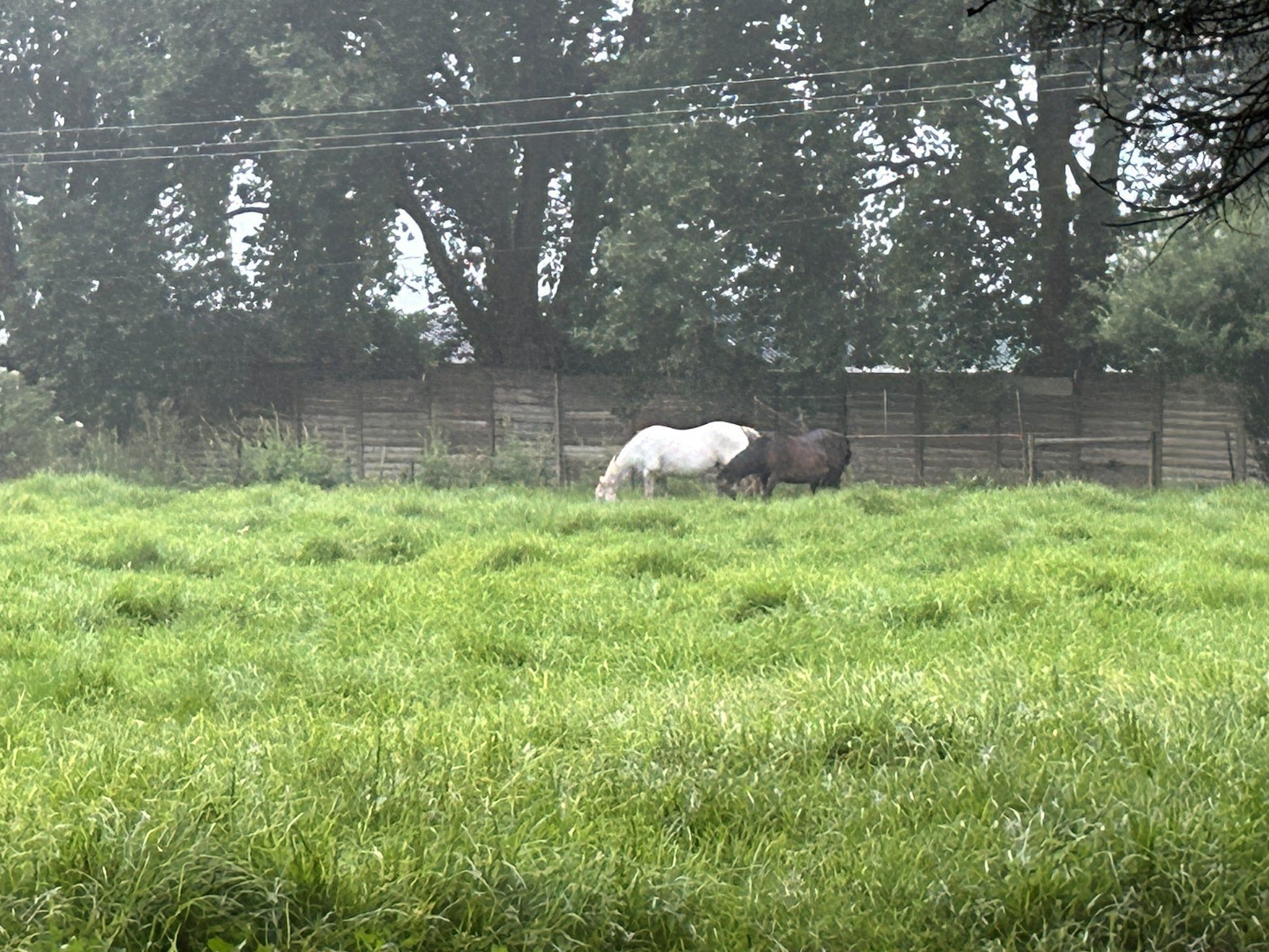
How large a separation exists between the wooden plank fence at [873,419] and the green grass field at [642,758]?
16.7 m

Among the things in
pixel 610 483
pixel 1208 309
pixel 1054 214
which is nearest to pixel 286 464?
pixel 610 483

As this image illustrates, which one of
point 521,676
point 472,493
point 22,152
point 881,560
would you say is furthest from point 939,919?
point 22,152

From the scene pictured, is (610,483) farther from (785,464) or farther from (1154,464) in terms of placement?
(1154,464)

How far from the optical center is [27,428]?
3052 cm

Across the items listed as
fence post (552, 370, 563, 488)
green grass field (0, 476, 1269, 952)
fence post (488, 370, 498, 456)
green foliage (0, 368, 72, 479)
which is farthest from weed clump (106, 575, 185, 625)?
green foliage (0, 368, 72, 479)

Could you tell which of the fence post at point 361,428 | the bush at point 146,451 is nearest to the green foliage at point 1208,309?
the fence post at point 361,428

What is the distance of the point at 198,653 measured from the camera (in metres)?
7.69

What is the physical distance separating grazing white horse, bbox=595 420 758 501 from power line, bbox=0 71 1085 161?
24.9ft

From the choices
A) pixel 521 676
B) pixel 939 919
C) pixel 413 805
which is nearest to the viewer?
pixel 939 919

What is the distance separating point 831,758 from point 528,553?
651cm

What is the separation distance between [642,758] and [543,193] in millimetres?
26673

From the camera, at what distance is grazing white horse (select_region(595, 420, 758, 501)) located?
2189 centimetres

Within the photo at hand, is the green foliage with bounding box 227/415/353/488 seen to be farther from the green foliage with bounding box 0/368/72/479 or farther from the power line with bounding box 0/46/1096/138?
the power line with bounding box 0/46/1096/138

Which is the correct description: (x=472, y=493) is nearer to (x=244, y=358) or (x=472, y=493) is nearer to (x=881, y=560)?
(x=881, y=560)
